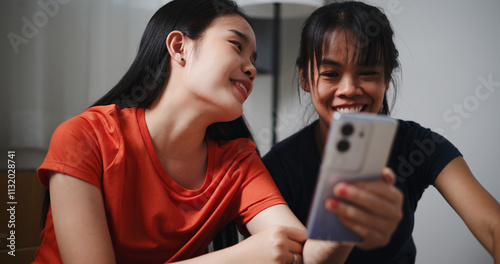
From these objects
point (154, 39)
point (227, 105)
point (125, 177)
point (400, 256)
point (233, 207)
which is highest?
point (154, 39)

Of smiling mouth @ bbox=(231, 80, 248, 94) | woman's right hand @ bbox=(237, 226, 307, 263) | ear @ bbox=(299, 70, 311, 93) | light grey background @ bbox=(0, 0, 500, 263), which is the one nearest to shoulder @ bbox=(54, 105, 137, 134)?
smiling mouth @ bbox=(231, 80, 248, 94)

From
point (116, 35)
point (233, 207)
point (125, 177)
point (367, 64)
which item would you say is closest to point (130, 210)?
point (125, 177)

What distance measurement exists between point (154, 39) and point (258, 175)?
0.42 metres

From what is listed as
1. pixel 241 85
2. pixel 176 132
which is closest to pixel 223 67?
pixel 241 85

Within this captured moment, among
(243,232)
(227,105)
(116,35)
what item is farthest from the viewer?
(116,35)

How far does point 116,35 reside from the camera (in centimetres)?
177

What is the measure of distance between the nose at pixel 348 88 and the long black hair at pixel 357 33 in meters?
0.05

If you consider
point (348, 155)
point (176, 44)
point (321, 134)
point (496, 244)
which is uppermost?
point (176, 44)

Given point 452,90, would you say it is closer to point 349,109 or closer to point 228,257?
point 349,109

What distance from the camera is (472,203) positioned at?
86 centimetres

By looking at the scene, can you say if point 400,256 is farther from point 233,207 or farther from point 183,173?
point 183,173

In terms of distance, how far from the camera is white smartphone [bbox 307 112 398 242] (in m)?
0.43

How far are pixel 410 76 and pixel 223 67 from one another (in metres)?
1.07

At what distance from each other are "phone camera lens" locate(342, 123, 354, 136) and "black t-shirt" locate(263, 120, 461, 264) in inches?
24.3
